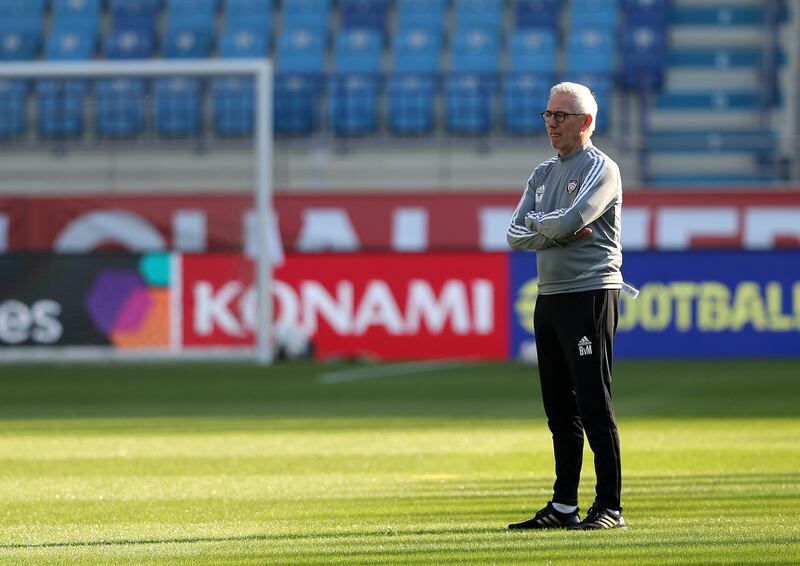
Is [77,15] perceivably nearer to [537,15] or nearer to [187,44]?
[187,44]

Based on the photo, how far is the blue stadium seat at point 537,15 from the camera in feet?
84.4

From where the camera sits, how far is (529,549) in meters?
5.38

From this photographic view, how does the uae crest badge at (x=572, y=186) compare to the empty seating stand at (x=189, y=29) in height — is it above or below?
below

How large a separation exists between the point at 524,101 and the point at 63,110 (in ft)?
24.7

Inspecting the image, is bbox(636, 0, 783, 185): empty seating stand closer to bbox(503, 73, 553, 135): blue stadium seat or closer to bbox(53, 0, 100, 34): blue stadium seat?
bbox(503, 73, 553, 135): blue stadium seat

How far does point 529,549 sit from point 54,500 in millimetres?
2834

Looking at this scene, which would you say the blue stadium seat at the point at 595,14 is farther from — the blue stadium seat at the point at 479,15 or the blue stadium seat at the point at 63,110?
the blue stadium seat at the point at 63,110

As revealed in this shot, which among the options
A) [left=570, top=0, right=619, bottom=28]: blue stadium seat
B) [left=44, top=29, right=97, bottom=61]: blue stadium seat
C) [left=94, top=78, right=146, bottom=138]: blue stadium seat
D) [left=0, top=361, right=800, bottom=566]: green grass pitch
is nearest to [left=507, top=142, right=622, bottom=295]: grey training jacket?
[left=0, top=361, right=800, bottom=566]: green grass pitch

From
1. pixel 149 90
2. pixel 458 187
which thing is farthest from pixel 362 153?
pixel 149 90

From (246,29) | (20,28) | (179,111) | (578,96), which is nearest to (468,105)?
(246,29)

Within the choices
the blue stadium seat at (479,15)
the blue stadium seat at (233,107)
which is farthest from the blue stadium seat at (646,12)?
the blue stadium seat at (233,107)

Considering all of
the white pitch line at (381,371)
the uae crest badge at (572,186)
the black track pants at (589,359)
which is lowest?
the white pitch line at (381,371)

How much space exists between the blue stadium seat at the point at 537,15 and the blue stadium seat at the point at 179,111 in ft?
19.1

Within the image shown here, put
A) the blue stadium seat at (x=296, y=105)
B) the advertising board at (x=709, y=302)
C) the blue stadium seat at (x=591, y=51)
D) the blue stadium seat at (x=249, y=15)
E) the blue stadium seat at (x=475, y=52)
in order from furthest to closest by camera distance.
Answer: the blue stadium seat at (x=249, y=15) < the blue stadium seat at (x=475, y=52) < the blue stadium seat at (x=591, y=51) < the blue stadium seat at (x=296, y=105) < the advertising board at (x=709, y=302)
